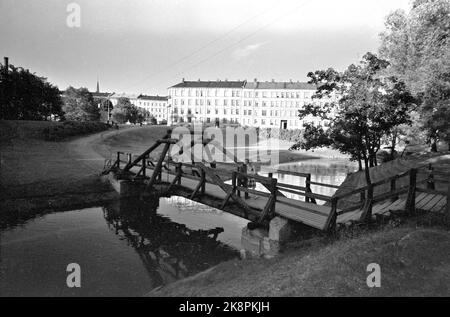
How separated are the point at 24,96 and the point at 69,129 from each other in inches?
505

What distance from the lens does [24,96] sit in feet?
159

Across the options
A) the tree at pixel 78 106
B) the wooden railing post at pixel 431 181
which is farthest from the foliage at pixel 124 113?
the wooden railing post at pixel 431 181

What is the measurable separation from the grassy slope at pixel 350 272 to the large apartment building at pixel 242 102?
94299 millimetres

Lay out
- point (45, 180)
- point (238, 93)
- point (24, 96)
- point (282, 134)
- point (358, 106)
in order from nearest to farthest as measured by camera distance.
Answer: point (358, 106) < point (45, 180) < point (24, 96) < point (282, 134) < point (238, 93)

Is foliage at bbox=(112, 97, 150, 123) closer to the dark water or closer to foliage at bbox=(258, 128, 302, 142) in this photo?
foliage at bbox=(258, 128, 302, 142)

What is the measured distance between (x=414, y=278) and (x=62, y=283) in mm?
9166

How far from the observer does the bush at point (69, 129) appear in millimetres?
38281

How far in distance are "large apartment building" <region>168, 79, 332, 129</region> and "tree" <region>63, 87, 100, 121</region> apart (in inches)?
1180

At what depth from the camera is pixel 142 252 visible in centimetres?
1233

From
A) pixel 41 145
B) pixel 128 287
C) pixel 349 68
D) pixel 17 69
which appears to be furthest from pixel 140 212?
pixel 17 69

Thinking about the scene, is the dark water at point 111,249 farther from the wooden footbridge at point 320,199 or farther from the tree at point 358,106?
the tree at point 358,106

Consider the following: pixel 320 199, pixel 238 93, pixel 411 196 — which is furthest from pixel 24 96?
pixel 238 93

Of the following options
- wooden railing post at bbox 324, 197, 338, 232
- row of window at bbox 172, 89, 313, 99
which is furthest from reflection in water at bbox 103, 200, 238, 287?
row of window at bbox 172, 89, 313, 99

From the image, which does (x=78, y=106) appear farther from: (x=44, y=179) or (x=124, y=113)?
(x=44, y=179)
